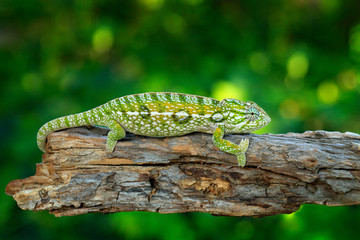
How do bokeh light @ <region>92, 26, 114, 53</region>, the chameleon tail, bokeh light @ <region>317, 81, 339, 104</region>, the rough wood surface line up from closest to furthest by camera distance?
the rough wood surface → the chameleon tail → bokeh light @ <region>317, 81, 339, 104</region> → bokeh light @ <region>92, 26, 114, 53</region>

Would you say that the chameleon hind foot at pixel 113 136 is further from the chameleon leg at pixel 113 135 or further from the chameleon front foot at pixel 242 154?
the chameleon front foot at pixel 242 154

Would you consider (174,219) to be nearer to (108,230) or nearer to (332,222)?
(108,230)

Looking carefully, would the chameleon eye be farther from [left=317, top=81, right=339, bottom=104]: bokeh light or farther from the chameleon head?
[left=317, top=81, right=339, bottom=104]: bokeh light

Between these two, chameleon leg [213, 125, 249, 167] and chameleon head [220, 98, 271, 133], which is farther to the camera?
chameleon head [220, 98, 271, 133]

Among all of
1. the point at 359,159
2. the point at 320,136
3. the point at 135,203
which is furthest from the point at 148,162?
the point at 359,159

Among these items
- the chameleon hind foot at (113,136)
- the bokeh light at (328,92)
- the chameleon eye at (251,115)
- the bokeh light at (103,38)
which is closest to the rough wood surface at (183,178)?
the chameleon hind foot at (113,136)

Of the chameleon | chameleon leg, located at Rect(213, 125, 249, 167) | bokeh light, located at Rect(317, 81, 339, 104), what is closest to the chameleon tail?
the chameleon

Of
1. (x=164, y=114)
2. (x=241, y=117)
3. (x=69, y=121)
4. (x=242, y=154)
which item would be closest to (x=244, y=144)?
(x=242, y=154)

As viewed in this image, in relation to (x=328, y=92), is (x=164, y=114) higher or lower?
lower

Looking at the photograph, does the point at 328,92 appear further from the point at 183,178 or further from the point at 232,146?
the point at 183,178
